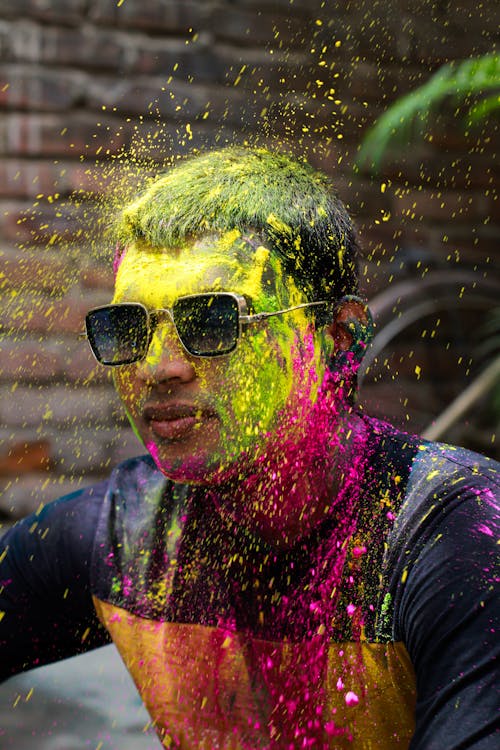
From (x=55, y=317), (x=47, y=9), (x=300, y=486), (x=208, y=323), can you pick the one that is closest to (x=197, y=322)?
(x=208, y=323)

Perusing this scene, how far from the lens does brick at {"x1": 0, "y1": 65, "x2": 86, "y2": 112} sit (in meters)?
3.13

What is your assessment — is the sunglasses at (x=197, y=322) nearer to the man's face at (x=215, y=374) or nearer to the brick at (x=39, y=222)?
the man's face at (x=215, y=374)

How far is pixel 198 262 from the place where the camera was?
1.52 m

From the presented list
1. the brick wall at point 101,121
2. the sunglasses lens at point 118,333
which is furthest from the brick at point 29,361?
the sunglasses lens at point 118,333

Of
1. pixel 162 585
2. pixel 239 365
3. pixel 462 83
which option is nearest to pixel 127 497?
pixel 162 585

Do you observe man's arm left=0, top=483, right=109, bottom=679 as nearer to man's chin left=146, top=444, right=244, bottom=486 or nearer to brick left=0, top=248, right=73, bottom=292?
man's chin left=146, top=444, right=244, bottom=486

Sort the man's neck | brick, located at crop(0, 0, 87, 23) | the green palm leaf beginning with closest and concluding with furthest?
the man's neck < the green palm leaf < brick, located at crop(0, 0, 87, 23)

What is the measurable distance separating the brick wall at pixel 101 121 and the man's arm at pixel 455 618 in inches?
75.9

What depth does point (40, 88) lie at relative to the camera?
10.3 ft

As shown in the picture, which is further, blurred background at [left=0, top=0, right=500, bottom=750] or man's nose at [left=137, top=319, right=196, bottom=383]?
blurred background at [left=0, top=0, right=500, bottom=750]

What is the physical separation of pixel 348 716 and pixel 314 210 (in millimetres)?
901

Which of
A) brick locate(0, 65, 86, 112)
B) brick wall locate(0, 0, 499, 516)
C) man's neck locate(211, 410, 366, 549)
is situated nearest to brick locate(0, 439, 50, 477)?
brick wall locate(0, 0, 499, 516)

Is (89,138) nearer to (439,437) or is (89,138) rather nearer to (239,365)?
(439,437)

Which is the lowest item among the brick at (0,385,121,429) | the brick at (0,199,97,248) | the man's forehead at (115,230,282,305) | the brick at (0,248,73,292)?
the brick at (0,385,121,429)
